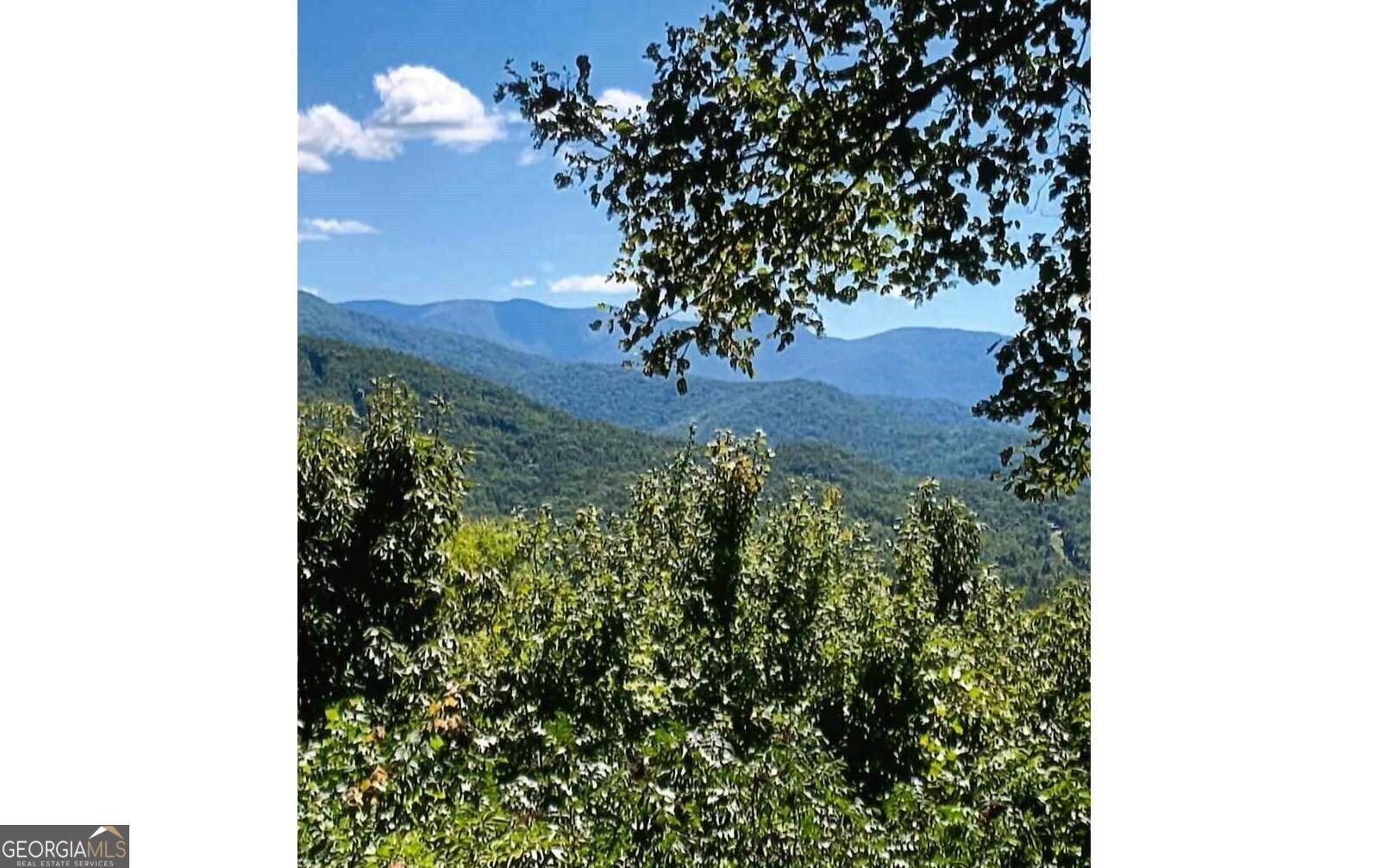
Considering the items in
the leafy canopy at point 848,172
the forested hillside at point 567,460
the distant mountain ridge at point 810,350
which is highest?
the leafy canopy at point 848,172

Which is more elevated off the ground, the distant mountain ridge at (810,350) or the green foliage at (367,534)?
the distant mountain ridge at (810,350)

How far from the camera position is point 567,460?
85.3 inches

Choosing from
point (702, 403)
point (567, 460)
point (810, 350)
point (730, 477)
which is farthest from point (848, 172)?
point (567, 460)

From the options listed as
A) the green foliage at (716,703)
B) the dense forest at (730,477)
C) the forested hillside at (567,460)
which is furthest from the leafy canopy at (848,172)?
the green foliage at (716,703)

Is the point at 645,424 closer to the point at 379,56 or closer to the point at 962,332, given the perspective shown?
the point at 962,332

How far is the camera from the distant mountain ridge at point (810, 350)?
191 centimetres

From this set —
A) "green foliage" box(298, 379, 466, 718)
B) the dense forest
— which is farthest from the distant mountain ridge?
"green foliage" box(298, 379, 466, 718)

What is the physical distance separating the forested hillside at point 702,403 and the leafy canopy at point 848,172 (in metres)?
0.08

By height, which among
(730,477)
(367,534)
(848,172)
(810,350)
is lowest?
(367,534)

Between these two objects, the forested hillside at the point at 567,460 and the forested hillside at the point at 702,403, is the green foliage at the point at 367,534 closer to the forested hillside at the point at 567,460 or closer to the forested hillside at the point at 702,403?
the forested hillside at the point at 567,460

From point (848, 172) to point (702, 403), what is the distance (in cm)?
55

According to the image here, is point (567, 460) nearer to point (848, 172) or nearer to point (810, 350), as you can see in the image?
point (810, 350)
